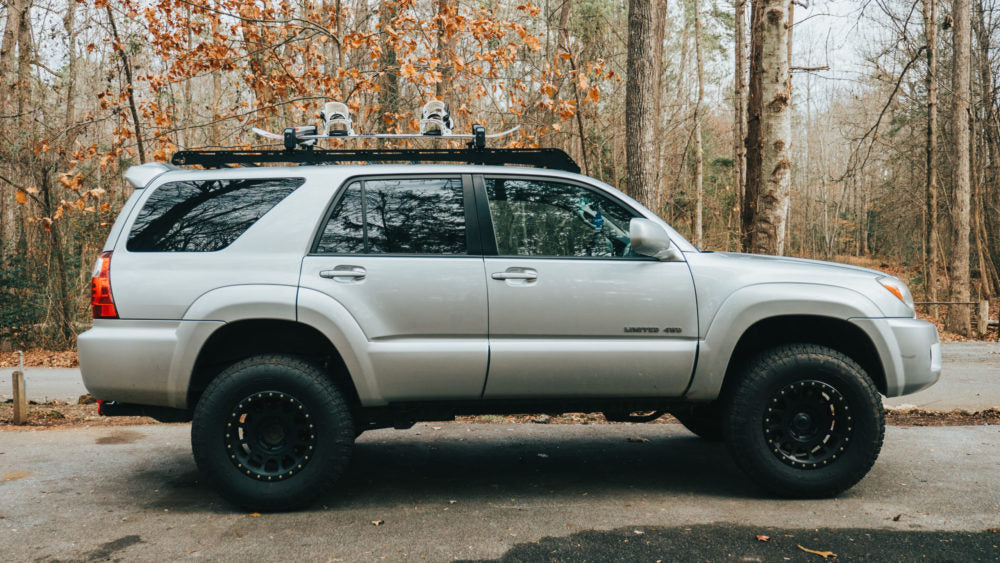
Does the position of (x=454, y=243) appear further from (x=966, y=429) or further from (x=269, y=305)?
(x=966, y=429)

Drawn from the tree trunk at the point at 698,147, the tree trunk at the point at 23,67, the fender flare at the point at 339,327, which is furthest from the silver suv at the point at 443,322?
the tree trunk at the point at 698,147

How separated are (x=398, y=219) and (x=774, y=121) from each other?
207 inches

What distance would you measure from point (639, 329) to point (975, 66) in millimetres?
27825

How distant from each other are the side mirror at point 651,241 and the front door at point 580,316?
0.07m

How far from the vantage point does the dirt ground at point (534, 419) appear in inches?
276

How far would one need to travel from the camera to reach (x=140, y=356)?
421 cm

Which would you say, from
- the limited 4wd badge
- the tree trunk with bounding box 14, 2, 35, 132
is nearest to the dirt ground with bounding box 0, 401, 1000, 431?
the limited 4wd badge

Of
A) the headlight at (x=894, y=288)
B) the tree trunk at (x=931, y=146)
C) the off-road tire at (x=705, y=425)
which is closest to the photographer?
the headlight at (x=894, y=288)

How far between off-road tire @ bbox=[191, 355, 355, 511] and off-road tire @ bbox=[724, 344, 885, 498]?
2.38 meters

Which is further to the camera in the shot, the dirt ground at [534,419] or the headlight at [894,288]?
the dirt ground at [534,419]

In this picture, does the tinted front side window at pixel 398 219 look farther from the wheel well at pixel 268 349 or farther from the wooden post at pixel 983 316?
the wooden post at pixel 983 316

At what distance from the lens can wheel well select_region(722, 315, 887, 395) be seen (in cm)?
464

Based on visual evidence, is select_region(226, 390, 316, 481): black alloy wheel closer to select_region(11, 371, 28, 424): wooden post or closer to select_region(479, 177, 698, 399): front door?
select_region(479, 177, 698, 399): front door

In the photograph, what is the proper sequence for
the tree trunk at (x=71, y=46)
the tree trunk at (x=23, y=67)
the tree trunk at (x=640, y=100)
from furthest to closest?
the tree trunk at (x=71, y=46)
the tree trunk at (x=23, y=67)
the tree trunk at (x=640, y=100)
